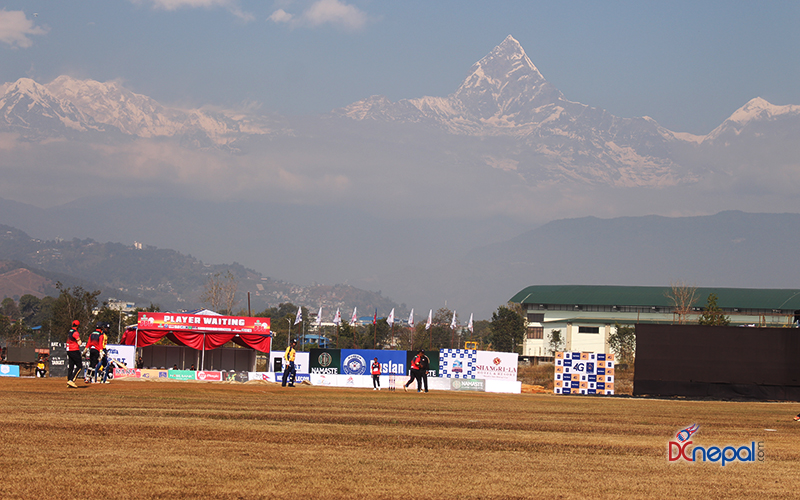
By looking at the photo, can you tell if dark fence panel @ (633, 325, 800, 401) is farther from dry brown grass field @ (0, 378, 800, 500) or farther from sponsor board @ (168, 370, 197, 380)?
sponsor board @ (168, 370, 197, 380)

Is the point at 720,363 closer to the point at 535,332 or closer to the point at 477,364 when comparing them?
the point at 477,364

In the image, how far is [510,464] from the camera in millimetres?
10297

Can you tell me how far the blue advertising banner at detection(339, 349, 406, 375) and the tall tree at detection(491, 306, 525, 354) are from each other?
80.7m

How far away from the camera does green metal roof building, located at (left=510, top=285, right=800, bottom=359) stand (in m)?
125

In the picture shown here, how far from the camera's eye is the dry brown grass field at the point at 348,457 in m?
8.01

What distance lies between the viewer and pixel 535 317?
449 feet

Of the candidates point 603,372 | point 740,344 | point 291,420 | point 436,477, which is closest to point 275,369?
point 603,372

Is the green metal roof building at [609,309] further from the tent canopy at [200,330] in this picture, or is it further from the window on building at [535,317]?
the tent canopy at [200,330]

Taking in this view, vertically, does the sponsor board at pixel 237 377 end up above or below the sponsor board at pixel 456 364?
below

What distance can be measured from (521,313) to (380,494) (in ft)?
435

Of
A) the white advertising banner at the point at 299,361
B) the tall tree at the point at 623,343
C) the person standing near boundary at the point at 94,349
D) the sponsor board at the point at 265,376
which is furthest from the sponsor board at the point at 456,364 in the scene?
the tall tree at the point at 623,343

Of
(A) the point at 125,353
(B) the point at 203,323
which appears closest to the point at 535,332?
(B) the point at 203,323

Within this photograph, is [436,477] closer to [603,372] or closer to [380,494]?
[380,494]

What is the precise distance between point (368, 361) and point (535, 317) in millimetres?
95507
